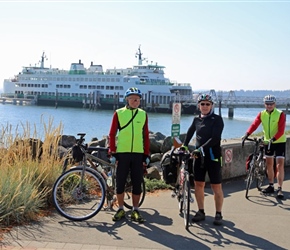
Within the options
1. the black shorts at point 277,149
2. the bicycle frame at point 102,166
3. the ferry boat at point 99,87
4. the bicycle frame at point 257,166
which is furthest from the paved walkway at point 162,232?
the ferry boat at point 99,87

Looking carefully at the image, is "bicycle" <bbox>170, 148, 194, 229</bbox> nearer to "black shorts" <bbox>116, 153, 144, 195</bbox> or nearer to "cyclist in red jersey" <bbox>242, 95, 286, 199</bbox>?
"black shorts" <bbox>116, 153, 144, 195</bbox>

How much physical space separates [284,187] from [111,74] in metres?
90.9

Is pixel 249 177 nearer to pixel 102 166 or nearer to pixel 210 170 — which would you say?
pixel 210 170

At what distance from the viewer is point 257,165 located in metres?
7.49

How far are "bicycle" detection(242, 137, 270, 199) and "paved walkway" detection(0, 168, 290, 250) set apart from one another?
102cm

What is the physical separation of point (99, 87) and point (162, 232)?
9376 centimetres

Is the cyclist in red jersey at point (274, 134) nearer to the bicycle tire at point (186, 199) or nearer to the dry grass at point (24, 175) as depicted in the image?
the bicycle tire at point (186, 199)

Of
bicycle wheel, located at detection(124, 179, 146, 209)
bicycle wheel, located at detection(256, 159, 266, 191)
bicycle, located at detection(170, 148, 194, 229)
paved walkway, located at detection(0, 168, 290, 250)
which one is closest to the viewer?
paved walkway, located at detection(0, 168, 290, 250)

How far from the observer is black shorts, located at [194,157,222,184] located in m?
5.61

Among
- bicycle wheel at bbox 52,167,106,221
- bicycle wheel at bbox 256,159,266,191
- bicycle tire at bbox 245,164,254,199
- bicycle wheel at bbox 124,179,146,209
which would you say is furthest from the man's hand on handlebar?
bicycle wheel at bbox 256,159,266,191

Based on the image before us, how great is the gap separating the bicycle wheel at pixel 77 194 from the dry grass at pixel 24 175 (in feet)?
0.72

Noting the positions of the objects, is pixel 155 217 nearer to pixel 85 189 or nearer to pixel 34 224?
pixel 85 189

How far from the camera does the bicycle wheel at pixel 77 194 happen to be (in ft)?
18.4

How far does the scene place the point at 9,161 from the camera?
6473mm
